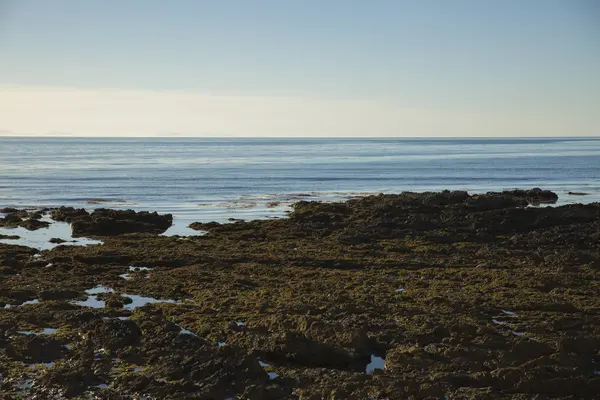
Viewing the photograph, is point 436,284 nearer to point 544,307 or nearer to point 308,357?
point 544,307

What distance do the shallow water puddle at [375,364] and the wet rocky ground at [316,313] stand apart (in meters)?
0.08

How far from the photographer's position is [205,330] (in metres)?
13.8

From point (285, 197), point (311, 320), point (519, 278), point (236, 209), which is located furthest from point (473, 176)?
point (311, 320)

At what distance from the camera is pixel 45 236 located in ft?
94.1

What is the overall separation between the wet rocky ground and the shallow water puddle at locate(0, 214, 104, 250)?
0.66m

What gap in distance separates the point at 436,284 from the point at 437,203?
14103 millimetres

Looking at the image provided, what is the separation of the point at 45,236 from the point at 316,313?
17871 millimetres

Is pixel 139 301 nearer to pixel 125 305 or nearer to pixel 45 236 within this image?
pixel 125 305

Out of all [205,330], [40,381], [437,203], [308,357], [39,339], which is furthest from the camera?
[437,203]

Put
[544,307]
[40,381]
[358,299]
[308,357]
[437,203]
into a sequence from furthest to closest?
[437,203] < [358,299] < [544,307] < [308,357] < [40,381]

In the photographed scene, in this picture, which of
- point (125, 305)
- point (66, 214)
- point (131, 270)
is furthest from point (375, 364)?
point (66, 214)

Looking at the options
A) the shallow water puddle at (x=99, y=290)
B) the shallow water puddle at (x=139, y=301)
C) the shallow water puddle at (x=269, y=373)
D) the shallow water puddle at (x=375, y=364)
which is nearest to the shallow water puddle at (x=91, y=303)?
the shallow water puddle at (x=139, y=301)

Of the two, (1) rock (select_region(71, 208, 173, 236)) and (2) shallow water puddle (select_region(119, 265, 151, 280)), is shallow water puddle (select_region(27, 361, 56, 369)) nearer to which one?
(2) shallow water puddle (select_region(119, 265, 151, 280))

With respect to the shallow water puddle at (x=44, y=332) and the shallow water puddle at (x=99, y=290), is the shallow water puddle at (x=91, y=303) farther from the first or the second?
the shallow water puddle at (x=44, y=332)
